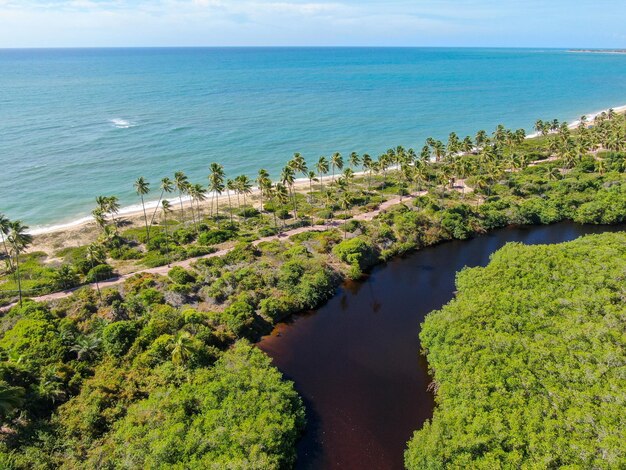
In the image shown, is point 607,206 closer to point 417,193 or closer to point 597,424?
point 417,193

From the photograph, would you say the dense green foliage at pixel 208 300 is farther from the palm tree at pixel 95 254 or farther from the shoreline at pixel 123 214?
the shoreline at pixel 123 214

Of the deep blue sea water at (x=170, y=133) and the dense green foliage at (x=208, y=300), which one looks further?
the deep blue sea water at (x=170, y=133)

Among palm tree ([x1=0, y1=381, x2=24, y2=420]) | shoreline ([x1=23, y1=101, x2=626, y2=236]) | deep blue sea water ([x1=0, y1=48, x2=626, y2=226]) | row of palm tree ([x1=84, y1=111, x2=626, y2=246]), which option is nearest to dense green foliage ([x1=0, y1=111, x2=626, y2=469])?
palm tree ([x1=0, y1=381, x2=24, y2=420])

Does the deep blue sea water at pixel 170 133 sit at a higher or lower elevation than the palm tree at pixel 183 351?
higher

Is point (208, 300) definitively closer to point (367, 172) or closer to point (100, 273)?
point (100, 273)

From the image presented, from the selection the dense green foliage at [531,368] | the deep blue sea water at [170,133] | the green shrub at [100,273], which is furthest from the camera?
the deep blue sea water at [170,133]

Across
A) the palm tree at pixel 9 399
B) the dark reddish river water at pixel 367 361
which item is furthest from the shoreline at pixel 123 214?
the palm tree at pixel 9 399

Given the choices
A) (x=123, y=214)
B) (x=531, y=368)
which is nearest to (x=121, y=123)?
(x=123, y=214)

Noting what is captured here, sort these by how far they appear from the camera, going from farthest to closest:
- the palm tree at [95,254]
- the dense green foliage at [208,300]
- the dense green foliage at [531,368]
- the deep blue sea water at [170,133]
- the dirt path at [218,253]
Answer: the deep blue sea water at [170,133] → the palm tree at [95,254] → the dirt path at [218,253] → the dense green foliage at [208,300] → the dense green foliage at [531,368]
